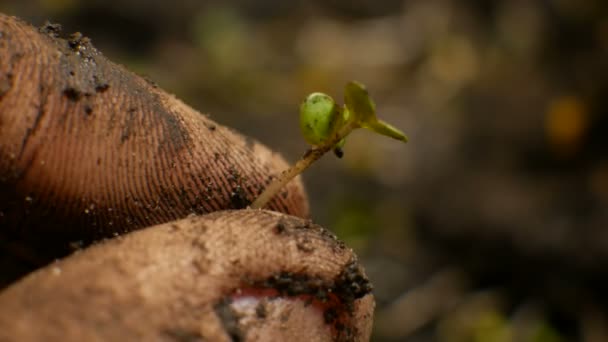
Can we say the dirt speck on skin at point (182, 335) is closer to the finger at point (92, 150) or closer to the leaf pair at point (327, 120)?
the finger at point (92, 150)

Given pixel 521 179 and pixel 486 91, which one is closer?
pixel 521 179

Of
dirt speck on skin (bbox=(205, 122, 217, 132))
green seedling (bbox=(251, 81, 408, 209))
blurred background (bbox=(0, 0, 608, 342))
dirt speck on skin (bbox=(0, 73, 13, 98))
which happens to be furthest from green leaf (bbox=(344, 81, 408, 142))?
blurred background (bbox=(0, 0, 608, 342))

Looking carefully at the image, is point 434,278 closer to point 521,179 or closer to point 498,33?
point 521,179

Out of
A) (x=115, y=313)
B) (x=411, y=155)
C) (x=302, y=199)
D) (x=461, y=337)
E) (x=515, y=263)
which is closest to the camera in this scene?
(x=115, y=313)

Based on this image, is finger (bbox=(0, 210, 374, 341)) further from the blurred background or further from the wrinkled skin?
the blurred background

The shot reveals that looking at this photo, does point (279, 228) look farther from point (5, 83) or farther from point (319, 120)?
point (5, 83)

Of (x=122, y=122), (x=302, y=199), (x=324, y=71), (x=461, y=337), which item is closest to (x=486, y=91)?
(x=324, y=71)
